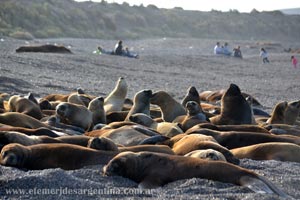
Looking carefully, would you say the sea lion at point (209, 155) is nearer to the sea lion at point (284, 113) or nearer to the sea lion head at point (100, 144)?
the sea lion head at point (100, 144)

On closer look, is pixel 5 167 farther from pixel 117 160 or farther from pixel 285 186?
pixel 285 186

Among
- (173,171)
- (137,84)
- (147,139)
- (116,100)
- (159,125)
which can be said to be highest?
(173,171)

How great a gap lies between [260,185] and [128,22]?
6776 centimetres

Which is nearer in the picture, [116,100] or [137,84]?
[116,100]

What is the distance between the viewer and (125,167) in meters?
5.95

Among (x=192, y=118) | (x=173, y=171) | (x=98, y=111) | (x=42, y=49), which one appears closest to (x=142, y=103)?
(x=98, y=111)

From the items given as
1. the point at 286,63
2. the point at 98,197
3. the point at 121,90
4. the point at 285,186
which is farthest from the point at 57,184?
the point at 286,63

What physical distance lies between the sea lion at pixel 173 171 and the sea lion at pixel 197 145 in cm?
87

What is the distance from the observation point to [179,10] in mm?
92688

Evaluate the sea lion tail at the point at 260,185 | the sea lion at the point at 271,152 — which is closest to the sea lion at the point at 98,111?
the sea lion at the point at 271,152

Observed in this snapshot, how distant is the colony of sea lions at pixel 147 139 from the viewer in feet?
19.2

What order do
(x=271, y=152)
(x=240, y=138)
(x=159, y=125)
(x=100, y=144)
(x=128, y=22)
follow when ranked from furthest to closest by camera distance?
(x=128, y=22), (x=159, y=125), (x=240, y=138), (x=271, y=152), (x=100, y=144)

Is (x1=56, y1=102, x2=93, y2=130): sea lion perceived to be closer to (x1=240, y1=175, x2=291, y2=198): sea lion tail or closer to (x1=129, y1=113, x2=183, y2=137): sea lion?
(x1=129, y1=113, x2=183, y2=137): sea lion

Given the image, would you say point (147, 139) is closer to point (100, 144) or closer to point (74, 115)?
point (100, 144)
